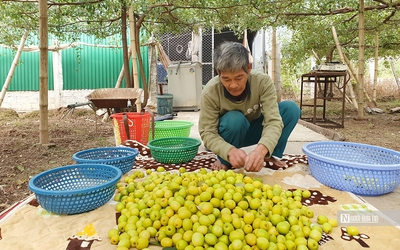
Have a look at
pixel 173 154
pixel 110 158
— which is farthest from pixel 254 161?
pixel 110 158

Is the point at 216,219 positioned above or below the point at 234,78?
below

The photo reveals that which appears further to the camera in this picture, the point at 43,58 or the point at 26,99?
the point at 26,99

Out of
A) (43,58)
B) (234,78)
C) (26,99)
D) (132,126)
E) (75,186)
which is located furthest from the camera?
(26,99)

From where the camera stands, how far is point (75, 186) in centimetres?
218

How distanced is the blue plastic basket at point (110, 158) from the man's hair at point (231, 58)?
1.11m

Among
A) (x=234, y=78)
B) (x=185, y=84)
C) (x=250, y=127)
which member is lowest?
(x=250, y=127)

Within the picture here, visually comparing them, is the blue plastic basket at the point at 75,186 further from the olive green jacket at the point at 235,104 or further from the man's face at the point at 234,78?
the man's face at the point at 234,78

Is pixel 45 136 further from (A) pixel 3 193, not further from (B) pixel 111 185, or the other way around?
(B) pixel 111 185

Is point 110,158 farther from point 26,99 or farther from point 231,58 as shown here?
point 26,99

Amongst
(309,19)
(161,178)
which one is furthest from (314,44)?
(161,178)

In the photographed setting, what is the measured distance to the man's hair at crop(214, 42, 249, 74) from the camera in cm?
200

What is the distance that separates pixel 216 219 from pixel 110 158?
153cm

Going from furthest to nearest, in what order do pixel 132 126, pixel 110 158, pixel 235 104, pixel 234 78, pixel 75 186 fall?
1. pixel 132 126
2. pixel 110 158
3. pixel 235 104
4. pixel 75 186
5. pixel 234 78

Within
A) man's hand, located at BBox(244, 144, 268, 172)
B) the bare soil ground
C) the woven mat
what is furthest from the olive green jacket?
the bare soil ground
